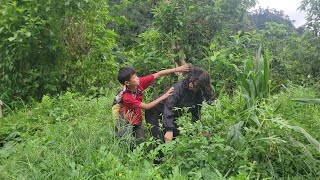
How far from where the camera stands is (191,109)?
3.67 meters

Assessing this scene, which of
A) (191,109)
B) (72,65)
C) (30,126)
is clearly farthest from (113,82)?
(191,109)

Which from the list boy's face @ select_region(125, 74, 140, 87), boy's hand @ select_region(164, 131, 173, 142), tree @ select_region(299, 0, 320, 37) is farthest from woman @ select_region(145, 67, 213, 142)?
tree @ select_region(299, 0, 320, 37)

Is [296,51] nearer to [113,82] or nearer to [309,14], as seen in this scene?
[309,14]

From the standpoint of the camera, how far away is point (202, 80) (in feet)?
11.2

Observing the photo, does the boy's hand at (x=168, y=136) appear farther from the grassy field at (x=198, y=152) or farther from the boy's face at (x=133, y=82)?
the boy's face at (x=133, y=82)

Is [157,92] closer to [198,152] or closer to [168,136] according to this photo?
[168,136]

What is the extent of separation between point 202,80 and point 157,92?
1925mm

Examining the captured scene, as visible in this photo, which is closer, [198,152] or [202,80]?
[198,152]

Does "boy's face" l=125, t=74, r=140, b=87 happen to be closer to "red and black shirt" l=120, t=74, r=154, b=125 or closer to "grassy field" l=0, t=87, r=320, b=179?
"red and black shirt" l=120, t=74, r=154, b=125

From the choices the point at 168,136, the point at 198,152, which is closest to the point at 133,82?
the point at 168,136

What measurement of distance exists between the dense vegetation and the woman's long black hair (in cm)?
19

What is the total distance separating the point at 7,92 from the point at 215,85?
10.4 ft

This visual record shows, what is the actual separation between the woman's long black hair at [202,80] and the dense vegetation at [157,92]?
186 millimetres

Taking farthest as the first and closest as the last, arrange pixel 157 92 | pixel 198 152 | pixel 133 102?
1. pixel 157 92
2. pixel 133 102
3. pixel 198 152
